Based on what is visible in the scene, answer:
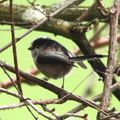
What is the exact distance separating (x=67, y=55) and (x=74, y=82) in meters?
1.51

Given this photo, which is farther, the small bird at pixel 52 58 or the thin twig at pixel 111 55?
the small bird at pixel 52 58

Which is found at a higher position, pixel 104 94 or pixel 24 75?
pixel 24 75

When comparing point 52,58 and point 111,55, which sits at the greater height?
point 52,58

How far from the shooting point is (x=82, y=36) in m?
2.29

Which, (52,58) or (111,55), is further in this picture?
(52,58)

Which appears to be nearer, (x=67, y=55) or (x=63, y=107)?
(x=67, y=55)

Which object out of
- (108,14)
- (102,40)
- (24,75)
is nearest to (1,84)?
(102,40)

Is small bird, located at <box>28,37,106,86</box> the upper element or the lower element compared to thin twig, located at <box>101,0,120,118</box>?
upper

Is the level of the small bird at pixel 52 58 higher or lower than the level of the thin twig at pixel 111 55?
higher

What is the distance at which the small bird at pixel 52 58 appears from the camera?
256 cm

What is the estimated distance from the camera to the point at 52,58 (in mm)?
2670

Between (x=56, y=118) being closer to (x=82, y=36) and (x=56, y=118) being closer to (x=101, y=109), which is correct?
(x=101, y=109)

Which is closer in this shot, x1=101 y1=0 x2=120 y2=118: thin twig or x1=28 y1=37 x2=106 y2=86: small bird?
x1=101 y1=0 x2=120 y2=118: thin twig

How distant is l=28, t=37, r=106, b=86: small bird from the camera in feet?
8.41
